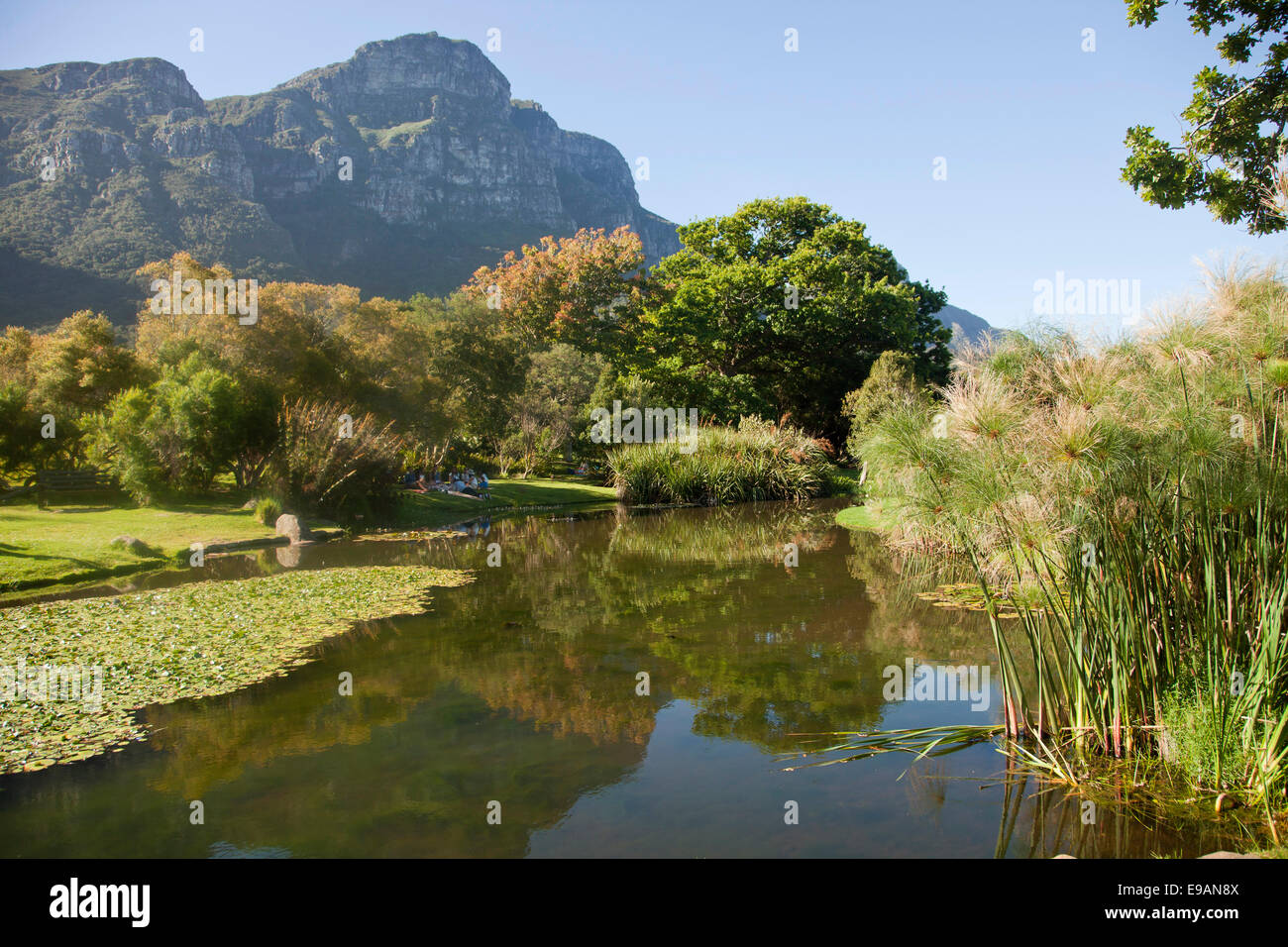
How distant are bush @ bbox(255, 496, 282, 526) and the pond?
9.29 meters

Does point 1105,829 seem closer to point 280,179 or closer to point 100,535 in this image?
point 100,535

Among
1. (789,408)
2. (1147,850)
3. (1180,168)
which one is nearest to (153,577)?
(1147,850)

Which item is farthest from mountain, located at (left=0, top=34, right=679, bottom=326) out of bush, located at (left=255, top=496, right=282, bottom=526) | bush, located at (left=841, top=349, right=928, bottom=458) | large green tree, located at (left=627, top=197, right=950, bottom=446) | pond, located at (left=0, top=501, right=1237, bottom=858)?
pond, located at (left=0, top=501, right=1237, bottom=858)

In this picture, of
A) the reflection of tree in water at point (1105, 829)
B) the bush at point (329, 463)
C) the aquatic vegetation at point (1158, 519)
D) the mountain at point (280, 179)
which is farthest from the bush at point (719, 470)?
the mountain at point (280, 179)

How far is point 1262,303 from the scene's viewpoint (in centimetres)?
476

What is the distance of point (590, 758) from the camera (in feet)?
20.7

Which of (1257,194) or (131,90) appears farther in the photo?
(131,90)

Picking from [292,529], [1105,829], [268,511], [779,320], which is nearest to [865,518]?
[292,529]

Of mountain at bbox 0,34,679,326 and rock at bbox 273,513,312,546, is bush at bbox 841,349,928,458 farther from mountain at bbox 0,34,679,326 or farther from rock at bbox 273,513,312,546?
mountain at bbox 0,34,679,326

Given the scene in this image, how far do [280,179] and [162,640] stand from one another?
15080cm

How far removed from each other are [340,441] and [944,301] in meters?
37.2

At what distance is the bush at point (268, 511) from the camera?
736 inches

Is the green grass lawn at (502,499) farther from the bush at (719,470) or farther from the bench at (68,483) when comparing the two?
the bench at (68,483)
